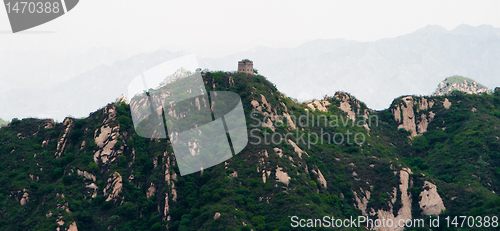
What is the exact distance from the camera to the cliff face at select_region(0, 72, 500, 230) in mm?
87312

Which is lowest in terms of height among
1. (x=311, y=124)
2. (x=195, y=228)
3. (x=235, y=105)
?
(x=195, y=228)

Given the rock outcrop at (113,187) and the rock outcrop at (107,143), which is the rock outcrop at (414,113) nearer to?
the rock outcrop at (107,143)

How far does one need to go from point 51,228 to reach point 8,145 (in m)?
28.1

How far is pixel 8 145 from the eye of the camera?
98.6m

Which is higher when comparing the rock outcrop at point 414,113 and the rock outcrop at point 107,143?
the rock outcrop at point 107,143

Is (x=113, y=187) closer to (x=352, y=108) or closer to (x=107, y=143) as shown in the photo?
(x=107, y=143)

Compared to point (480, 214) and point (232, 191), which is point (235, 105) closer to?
point (232, 191)

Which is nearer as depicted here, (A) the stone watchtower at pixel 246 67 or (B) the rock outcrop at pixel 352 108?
(A) the stone watchtower at pixel 246 67

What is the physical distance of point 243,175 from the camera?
9556 centimetres

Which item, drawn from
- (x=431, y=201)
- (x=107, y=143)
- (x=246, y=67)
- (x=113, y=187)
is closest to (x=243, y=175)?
(x=113, y=187)

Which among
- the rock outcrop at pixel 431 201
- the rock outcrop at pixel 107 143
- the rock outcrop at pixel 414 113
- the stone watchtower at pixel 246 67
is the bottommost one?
the rock outcrop at pixel 431 201

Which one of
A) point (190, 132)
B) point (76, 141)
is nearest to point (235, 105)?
point (190, 132)

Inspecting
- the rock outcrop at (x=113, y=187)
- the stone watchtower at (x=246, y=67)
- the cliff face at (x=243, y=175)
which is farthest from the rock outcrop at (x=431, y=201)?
the rock outcrop at (x=113, y=187)

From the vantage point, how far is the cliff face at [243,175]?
8731cm
